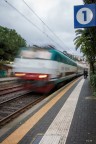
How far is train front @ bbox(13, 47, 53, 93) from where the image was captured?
1814 cm

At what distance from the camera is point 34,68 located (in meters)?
18.4

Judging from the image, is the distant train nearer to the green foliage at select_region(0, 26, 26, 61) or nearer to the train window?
the train window

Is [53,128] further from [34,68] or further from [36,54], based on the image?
[36,54]

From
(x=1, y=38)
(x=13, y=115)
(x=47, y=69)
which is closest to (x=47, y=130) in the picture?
(x=13, y=115)

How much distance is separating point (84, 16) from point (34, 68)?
25.5 ft

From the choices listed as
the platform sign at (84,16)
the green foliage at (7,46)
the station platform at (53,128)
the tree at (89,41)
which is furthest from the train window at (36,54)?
the green foliage at (7,46)

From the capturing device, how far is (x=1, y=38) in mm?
66062

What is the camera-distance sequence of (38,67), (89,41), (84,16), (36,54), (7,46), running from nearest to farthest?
(84,16)
(38,67)
(36,54)
(89,41)
(7,46)

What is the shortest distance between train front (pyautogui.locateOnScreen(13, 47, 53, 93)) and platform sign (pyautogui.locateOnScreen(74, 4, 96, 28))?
23.5 feet

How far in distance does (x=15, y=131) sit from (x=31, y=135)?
0.62 m

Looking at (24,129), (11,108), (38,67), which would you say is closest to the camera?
(24,129)

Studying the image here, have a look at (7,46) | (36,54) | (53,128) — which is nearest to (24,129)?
(53,128)

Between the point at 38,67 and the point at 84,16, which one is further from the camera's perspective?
the point at 38,67

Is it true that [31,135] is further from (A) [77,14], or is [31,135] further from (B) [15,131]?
(A) [77,14]
